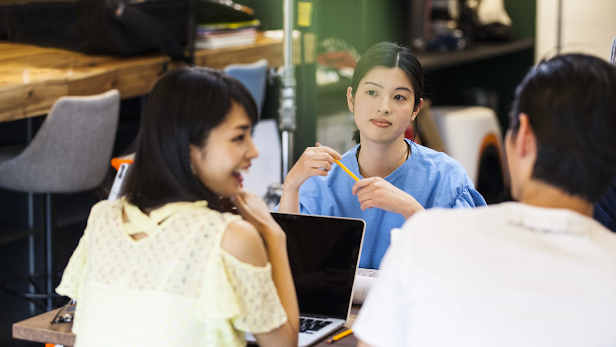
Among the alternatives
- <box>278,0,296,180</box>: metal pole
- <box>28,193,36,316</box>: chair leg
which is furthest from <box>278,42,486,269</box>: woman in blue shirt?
<box>28,193,36,316</box>: chair leg

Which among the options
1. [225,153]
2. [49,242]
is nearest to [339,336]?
[225,153]

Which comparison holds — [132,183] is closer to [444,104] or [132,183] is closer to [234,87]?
[234,87]

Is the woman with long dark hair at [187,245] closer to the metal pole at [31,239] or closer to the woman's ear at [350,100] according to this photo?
the woman's ear at [350,100]

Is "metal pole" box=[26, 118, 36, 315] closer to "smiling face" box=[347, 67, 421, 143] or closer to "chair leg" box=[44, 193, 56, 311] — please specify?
"chair leg" box=[44, 193, 56, 311]

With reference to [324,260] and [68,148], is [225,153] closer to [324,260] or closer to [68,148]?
[324,260]

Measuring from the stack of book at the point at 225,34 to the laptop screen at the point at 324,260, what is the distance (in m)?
1.99

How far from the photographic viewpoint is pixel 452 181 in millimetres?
1513

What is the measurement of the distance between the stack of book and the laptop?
1992 mm

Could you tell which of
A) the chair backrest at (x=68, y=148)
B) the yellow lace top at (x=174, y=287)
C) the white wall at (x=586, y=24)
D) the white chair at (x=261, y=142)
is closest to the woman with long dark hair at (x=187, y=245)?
the yellow lace top at (x=174, y=287)

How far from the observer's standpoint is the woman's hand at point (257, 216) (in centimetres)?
106

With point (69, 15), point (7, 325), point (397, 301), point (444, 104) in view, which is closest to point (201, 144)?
point (397, 301)

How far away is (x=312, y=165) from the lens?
4.71 feet

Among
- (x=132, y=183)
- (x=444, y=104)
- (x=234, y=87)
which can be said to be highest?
(x=234, y=87)

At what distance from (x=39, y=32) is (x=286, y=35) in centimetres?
104
